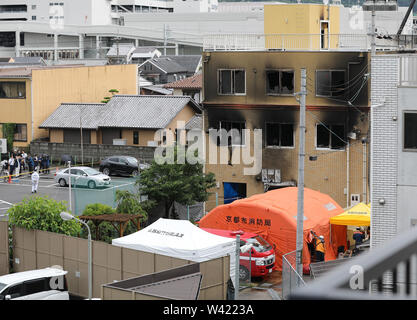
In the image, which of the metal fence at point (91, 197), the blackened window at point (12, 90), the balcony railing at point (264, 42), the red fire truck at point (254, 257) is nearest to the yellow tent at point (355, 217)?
the red fire truck at point (254, 257)

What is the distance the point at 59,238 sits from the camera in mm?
20266

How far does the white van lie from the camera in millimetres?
16969

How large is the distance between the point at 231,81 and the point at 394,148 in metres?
17.1

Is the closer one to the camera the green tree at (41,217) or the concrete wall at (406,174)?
the concrete wall at (406,174)

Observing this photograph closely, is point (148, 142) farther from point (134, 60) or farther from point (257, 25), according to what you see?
point (257, 25)

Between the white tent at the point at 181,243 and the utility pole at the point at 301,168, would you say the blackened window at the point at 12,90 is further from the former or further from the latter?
the utility pole at the point at 301,168

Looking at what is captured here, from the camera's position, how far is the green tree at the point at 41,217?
69.8 ft

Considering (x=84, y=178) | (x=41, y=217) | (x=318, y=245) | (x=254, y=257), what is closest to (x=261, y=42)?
(x=84, y=178)

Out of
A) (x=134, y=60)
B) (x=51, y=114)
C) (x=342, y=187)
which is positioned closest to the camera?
(x=342, y=187)

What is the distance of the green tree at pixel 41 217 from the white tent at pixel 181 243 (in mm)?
2624

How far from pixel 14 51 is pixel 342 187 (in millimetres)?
82022

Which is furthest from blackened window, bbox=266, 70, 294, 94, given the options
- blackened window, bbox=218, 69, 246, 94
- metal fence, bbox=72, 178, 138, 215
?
metal fence, bbox=72, 178, 138, 215

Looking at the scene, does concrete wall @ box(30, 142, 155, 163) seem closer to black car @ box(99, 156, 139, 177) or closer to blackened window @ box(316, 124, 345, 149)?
black car @ box(99, 156, 139, 177)
